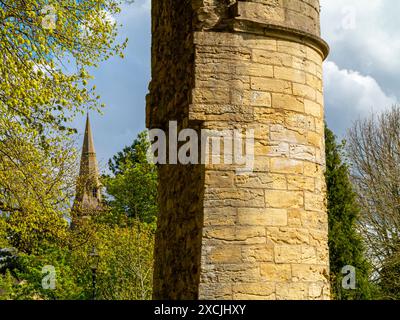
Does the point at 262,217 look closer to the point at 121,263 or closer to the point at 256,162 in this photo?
the point at 256,162

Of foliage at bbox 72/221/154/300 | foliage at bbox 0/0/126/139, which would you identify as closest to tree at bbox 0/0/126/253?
foliage at bbox 0/0/126/139

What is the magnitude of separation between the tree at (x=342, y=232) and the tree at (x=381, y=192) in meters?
1.32

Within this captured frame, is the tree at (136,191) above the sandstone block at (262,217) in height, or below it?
above

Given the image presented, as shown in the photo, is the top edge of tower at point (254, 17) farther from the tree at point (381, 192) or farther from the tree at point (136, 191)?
the tree at point (136, 191)

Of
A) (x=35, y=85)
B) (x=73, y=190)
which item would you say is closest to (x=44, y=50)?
(x=35, y=85)

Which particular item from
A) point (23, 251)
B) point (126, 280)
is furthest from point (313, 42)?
point (23, 251)

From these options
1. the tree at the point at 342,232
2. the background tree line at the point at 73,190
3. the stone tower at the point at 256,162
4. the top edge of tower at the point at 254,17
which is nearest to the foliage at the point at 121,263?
the background tree line at the point at 73,190

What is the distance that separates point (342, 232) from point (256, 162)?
12.6 metres

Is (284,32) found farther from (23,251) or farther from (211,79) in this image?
(23,251)

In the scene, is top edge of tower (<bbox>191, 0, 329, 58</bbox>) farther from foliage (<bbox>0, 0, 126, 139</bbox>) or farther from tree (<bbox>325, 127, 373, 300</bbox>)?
tree (<bbox>325, 127, 373, 300</bbox>)

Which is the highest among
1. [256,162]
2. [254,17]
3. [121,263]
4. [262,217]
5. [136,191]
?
[136,191]

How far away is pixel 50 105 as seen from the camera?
10297mm

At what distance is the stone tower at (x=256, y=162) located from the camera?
575 centimetres

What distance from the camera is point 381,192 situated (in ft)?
66.5
